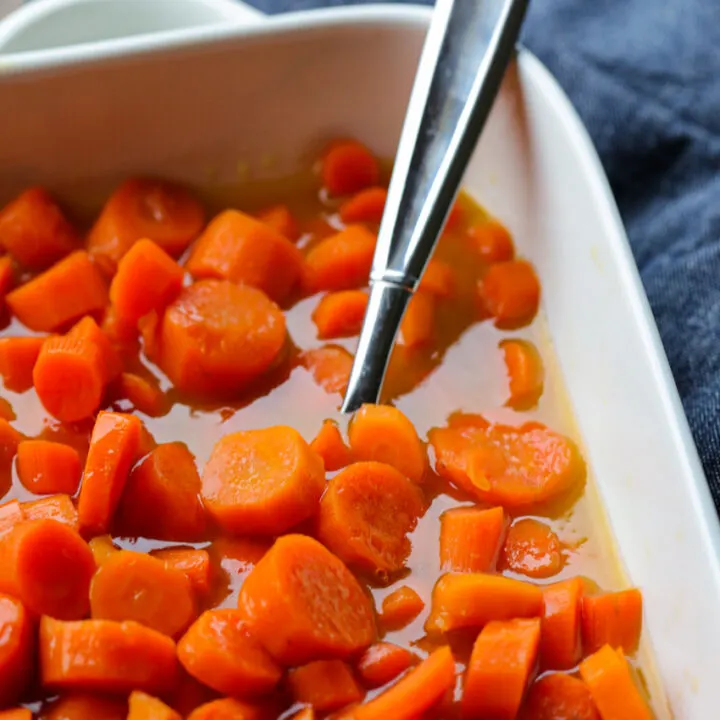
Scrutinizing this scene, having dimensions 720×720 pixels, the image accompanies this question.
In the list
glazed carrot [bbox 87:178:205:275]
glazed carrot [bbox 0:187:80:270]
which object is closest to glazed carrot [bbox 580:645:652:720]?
glazed carrot [bbox 87:178:205:275]

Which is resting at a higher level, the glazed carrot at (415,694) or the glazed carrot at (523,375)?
the glazed carrot at (523,375)

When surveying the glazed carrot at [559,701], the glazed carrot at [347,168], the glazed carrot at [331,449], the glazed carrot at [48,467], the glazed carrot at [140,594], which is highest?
the glazed carrot at [347,168]

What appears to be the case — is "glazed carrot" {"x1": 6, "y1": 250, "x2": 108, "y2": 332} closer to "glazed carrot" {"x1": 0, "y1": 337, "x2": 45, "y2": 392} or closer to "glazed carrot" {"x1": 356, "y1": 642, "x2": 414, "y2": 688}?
"glazed carrot" {"x1": 0, "y1": 337, "x2": 45, "y2": 392}

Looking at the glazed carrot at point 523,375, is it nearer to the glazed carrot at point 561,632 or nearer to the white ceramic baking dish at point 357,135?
the white ceramic baking dish at point 357,135

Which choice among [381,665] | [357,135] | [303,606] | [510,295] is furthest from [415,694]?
[357,135]

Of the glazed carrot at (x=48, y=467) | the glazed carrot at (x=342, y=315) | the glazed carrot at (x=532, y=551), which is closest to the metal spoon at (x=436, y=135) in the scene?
the glazed carrot at (x=342, y=315)

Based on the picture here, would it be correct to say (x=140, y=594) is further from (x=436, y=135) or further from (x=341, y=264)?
(x=436, y=135)
